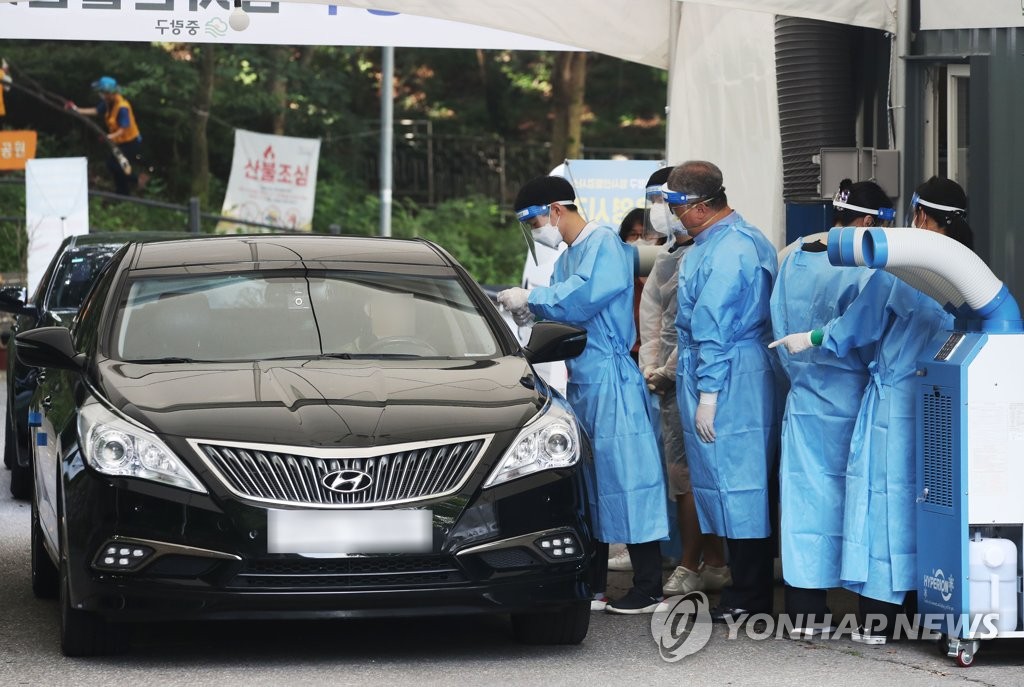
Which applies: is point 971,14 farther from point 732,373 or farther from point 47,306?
point 47,306

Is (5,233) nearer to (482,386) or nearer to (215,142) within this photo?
(215,142)

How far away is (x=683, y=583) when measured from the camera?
26.5 feet

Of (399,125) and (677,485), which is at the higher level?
(399,125)

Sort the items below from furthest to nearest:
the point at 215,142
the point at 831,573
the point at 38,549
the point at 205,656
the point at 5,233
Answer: the point at 215,142 → the point at 5,233 → the point at 38,549 → the point at 831,573 → the point at 205,656

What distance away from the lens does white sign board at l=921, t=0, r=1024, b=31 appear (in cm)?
792

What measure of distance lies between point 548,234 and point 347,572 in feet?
7.56

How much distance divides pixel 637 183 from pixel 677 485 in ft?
21.0

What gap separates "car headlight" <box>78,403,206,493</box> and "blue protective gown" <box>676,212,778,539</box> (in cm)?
228

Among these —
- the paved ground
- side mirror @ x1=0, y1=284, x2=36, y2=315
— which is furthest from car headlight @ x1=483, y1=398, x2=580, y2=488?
side mirror @ x1=0, y1=284, x2=36, y2=315

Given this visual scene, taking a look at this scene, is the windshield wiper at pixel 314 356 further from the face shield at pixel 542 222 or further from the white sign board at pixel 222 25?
the white sign board at pixel 222 25

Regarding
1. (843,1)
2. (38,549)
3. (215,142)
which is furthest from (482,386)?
(215,142)

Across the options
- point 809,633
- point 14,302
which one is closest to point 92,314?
point 14,302

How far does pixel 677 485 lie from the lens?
26.5ft

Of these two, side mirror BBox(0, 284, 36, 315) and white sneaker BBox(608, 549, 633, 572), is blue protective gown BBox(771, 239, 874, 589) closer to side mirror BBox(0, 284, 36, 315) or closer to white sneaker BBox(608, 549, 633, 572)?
white sneaker BBox(608, 549, 633, 572)
